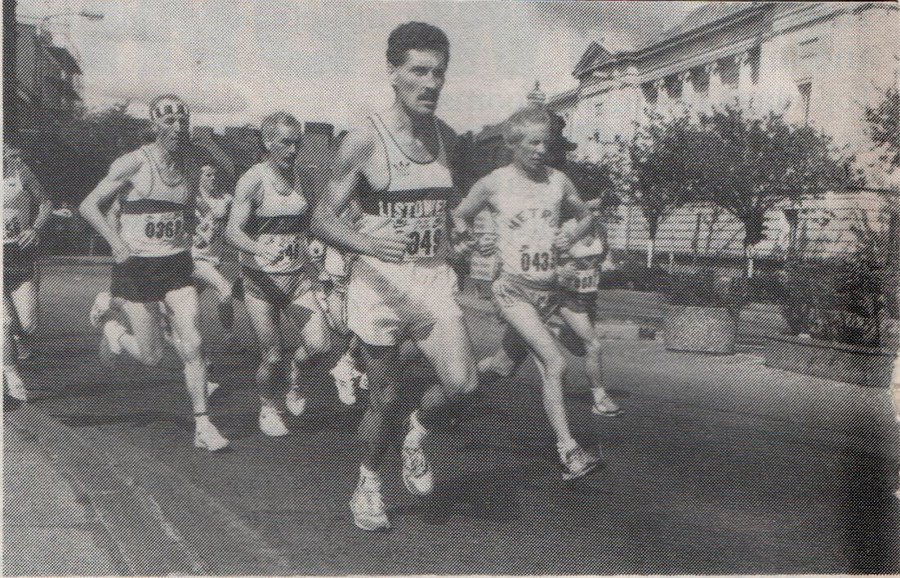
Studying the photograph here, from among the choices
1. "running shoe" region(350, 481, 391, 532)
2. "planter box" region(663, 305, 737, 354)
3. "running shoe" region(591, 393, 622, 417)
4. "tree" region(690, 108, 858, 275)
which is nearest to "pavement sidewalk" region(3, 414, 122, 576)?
"running shoe" region(350, 481, 391, 532)

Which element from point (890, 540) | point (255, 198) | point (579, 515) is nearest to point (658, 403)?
point (890, 540)

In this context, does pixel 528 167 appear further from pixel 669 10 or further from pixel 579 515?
pixel 579 515

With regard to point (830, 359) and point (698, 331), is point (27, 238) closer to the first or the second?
point (698, 331)

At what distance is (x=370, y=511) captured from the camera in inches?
128

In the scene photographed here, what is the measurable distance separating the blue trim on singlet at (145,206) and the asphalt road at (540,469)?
17.1 inches

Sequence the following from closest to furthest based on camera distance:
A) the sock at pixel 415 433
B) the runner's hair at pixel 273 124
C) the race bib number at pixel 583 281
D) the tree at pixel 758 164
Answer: the sock at pixel 415 433 < the runner's hair at pixel 273 124 < the tree at pixel 758 164 < the race bib number at pixel 583 281

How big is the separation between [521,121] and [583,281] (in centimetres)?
126

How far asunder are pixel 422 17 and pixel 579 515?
6.75ft

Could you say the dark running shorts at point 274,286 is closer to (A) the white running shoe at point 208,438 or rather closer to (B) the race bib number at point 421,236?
(A) the white running shoe at point 208,438

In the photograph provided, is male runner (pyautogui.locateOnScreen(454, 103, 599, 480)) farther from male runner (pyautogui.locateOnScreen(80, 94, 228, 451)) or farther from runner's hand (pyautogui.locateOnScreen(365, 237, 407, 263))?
male runner (pyautogui.locateOnScreen(80, 94, 228, 451))

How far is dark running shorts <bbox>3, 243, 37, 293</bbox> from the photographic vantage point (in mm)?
4383

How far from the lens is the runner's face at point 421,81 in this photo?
324 cm

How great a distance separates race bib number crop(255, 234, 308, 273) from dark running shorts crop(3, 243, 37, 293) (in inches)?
42.2

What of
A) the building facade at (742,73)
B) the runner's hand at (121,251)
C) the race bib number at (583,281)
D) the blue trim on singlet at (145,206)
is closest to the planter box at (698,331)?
the race bib number at (583,281)
